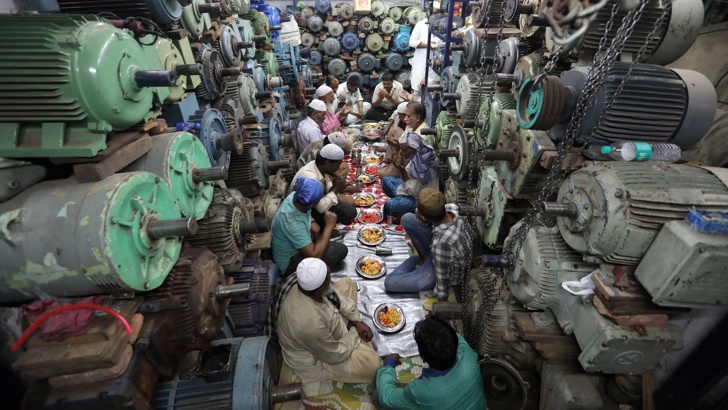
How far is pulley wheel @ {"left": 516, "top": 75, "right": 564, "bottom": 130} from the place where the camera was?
2459mm

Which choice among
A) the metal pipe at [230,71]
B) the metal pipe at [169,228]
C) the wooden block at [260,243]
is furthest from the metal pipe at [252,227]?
the metal pipe at [230,71]

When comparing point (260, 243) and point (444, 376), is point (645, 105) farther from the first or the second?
point (260, 243)

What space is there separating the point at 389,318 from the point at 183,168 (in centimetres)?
280

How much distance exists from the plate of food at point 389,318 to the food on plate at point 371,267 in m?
0.64

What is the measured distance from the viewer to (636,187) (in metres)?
2.03

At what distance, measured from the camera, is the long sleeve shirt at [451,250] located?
360 centimetres

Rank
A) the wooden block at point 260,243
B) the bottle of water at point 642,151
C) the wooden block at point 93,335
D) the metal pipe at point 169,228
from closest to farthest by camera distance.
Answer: the wooden block at point 93,335, the metal pipe at point 169,228, the bottle of water at point 642,151, the wooden block at point 260,243

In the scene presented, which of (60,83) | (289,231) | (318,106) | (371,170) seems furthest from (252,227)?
(371,170)

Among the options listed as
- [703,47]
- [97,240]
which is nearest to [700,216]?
[703,47]

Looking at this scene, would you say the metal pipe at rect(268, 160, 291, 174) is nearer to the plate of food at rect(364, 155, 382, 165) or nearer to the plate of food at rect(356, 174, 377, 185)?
the plate of food at rect(356, 174, 377, 185)

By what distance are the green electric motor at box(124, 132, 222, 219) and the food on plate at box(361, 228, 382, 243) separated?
9.37 feet

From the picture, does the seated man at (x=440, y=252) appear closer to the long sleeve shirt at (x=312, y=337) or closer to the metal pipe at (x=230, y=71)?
the long sleeve shirt at (x=312, y=337)

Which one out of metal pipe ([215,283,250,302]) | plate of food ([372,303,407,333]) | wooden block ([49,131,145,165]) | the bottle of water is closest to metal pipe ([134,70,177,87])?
wooden block ([49,131,145,165])

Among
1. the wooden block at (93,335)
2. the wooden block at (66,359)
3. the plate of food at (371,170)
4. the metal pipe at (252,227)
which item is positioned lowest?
the plate of food at (371,170)
